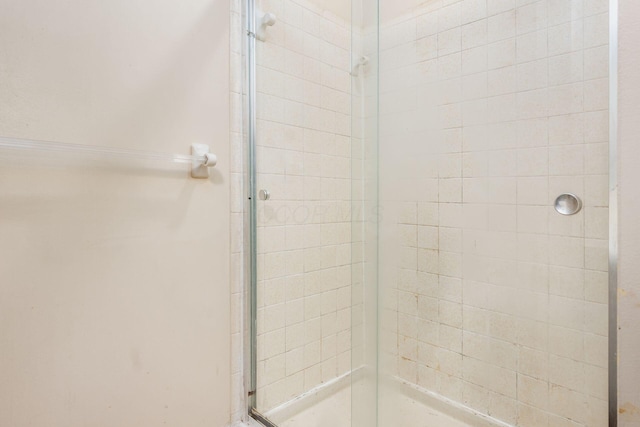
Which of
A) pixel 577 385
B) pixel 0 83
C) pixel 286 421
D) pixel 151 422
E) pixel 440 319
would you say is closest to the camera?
pixel 0 83

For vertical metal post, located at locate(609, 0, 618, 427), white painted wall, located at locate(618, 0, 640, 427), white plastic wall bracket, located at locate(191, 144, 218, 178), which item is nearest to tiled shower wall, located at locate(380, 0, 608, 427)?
vertical metal post, located at locate(609, 0, 618, 427)

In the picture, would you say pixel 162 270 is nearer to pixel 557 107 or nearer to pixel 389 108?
pixel 389 108

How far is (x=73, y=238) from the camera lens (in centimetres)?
86

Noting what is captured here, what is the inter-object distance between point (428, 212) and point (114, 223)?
1148 millimetres

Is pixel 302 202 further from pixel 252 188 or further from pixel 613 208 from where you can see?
pixel 613 208

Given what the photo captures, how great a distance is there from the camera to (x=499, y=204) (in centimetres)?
124

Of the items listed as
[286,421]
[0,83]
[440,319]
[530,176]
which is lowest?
[286,421]

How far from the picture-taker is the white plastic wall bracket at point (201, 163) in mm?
1052

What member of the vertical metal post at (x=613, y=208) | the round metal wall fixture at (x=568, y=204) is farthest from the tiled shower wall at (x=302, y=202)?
the vertical metal post at (x=613, y=208)

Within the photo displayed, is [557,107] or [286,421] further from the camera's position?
[286,421]

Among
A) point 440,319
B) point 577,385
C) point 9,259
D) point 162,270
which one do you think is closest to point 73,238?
point 9,259

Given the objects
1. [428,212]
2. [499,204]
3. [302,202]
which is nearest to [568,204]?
[499,204]

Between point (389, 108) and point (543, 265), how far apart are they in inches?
31.4

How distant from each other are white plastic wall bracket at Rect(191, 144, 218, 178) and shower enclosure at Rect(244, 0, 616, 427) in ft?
0.58
